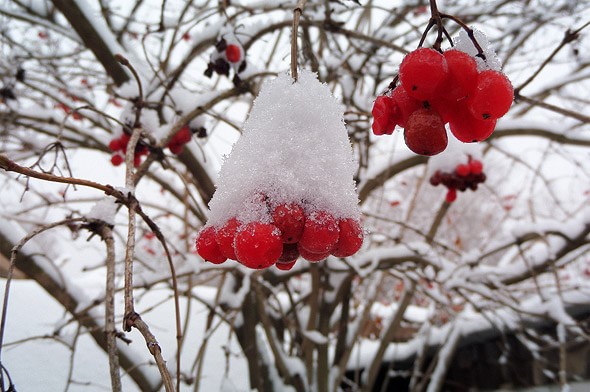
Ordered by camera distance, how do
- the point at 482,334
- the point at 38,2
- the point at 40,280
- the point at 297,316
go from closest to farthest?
the point at 40,280 < the point at 38,2 < the point at 297,316 < the point at 482,334

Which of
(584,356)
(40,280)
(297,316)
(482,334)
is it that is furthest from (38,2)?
(584,356)

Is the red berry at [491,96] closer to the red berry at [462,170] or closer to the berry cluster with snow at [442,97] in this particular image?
the berry cluster with snow at [442,97]

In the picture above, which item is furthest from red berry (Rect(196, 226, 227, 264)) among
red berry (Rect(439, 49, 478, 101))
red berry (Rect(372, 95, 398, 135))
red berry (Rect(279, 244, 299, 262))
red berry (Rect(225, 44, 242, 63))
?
red berry (Rect(225, 44, 242, 63))

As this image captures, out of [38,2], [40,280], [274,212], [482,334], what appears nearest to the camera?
[274,212]

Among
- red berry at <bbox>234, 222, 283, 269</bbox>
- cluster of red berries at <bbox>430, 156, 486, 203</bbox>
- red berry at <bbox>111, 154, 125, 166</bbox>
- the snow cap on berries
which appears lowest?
red berry at <bbox>234, 222, 283, 269</bbox>

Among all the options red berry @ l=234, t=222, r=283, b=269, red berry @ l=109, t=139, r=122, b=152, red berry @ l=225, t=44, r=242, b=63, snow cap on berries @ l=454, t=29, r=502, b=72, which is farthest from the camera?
red berry @ l=225, t=44, r=242, b=63

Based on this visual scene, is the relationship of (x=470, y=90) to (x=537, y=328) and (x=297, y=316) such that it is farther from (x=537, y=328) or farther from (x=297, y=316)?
(x=537, y=328)

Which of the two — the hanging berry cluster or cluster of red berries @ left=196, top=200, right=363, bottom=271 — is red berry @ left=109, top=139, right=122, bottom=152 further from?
the hanging berry cluster
